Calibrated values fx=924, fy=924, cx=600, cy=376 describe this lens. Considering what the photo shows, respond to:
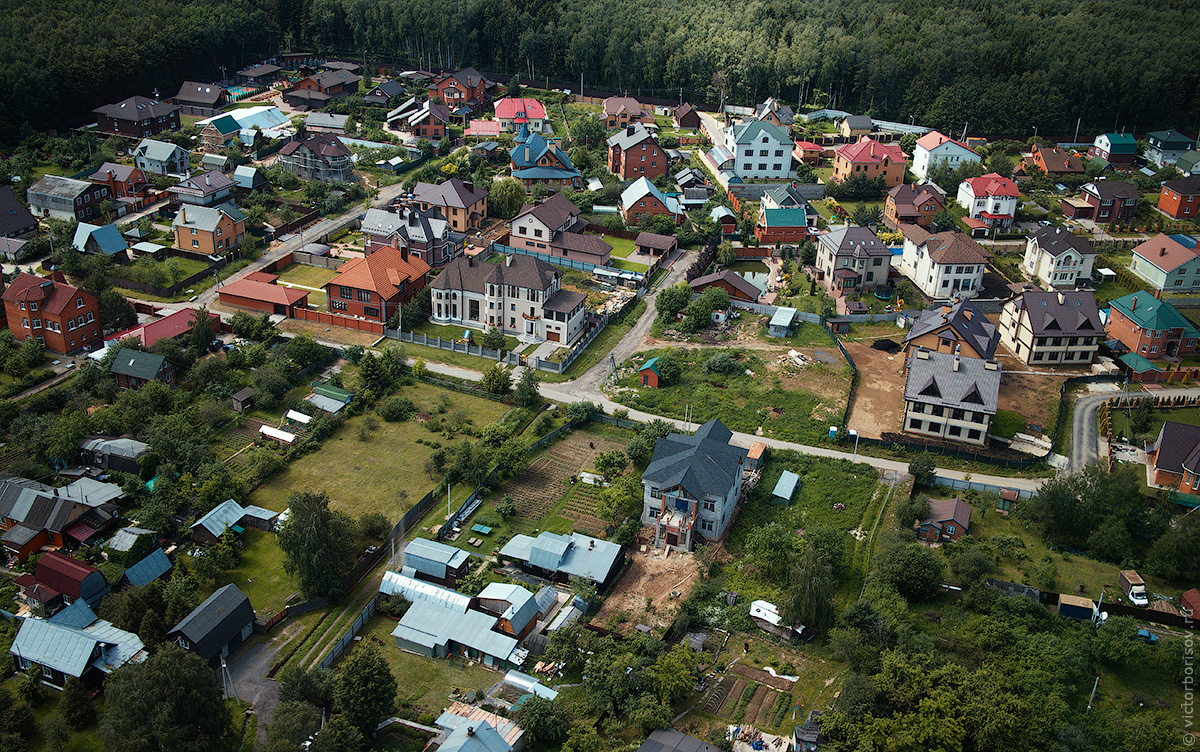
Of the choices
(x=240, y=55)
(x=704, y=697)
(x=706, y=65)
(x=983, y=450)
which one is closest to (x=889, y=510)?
(x=983, y=450)

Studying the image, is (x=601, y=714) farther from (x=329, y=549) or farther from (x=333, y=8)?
(x=333, y=8)

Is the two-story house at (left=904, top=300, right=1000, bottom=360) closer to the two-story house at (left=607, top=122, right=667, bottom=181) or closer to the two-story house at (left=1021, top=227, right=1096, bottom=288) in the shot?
the two-story house at (left=1021, top=227, right=1096, bottom=288)

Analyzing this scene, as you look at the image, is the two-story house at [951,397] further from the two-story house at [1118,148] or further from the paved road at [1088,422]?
the two-story house at [1118,148]

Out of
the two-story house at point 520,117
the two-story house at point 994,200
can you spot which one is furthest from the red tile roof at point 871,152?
the two-story house at point 520,117

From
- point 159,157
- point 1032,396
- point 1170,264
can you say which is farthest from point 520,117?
point 1032,396

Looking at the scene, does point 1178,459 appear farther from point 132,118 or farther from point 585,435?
point 132,118

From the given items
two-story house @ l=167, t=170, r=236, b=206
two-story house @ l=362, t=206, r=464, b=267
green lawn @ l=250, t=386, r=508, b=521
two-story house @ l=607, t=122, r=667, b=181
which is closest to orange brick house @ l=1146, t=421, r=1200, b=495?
green lawn @ l=250, t=386, r=508, b=521
